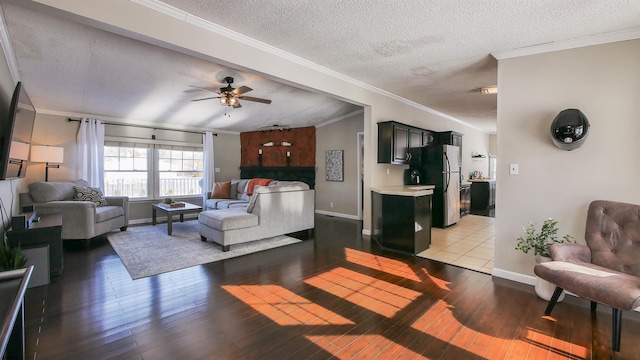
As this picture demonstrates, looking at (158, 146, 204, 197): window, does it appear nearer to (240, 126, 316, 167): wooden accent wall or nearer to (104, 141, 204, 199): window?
(104, 141, 204, 199): window

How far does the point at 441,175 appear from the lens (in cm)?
566

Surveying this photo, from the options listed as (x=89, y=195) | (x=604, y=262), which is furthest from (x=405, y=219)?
(x=89, y=195)

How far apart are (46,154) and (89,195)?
0.90 metres

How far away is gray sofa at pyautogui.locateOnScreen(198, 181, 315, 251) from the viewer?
410cm

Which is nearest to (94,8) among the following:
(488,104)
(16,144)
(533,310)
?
(16,144)

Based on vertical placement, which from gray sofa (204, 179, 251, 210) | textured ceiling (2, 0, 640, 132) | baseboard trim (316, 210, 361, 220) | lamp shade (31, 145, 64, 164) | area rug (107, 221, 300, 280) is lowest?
area rug (107, 221, 300, 280)

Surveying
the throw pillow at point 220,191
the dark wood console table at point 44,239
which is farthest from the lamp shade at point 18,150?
the throw pillow at point 220,191

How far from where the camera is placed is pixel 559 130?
2.68m

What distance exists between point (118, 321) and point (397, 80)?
14.5ft

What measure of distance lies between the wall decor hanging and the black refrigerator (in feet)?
5.85

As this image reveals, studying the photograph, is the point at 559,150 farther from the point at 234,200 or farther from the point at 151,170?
the point at 151,170

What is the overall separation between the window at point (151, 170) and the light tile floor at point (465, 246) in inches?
231

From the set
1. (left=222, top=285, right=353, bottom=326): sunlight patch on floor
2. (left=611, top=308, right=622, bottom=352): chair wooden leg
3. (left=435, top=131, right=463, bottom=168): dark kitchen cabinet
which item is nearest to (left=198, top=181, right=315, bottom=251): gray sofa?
(left=222, top=285, right=353, bottom=326): sunlight patch on floor

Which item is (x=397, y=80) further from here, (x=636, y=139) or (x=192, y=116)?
(x=192, y=116)
